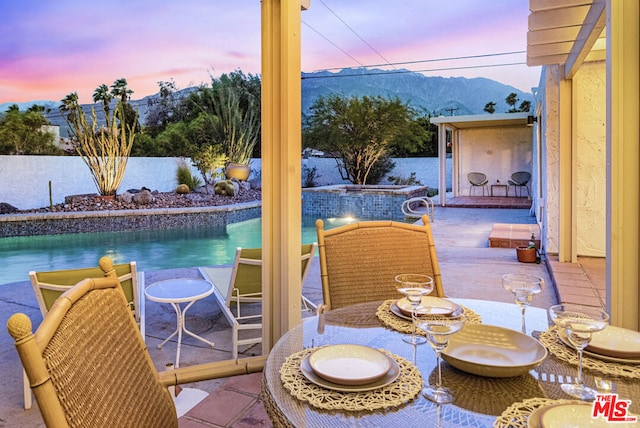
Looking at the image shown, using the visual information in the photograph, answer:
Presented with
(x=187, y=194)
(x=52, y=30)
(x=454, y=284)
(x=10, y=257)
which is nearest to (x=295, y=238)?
(x=454, y=284)

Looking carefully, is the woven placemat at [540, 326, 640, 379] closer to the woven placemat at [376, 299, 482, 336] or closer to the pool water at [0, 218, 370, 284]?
the woven placemat at [376, 299, 482, 336]

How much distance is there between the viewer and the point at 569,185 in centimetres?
461

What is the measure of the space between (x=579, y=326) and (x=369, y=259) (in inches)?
37.5

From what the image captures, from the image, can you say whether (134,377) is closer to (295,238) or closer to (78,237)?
(295,238)

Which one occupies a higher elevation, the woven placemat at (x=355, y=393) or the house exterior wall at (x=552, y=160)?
the house exterior wall at (x=552, y=160)

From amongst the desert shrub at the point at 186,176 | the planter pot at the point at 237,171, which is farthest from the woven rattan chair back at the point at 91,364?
the planter pot at the point at 237,171

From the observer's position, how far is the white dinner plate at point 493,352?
0.94m

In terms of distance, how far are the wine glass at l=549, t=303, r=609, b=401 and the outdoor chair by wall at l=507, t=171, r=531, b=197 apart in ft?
39.2

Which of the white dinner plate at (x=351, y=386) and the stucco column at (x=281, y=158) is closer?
the white dinner plate at (x=351, y=386)

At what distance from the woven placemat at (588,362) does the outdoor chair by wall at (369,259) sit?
2.36ft

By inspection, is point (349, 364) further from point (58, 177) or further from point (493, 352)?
point (58, 177)

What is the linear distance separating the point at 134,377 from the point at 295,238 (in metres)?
1.26

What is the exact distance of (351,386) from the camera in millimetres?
911

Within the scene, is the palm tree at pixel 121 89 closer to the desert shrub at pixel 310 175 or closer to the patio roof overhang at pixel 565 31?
the desert shrub at pixel 310 175
